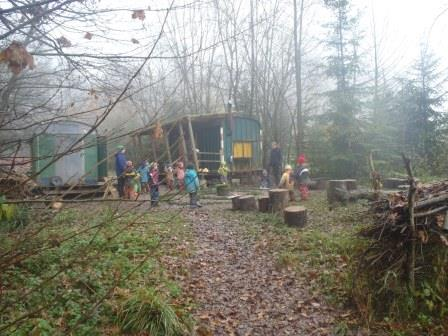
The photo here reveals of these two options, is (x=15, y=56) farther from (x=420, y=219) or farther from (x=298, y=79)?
(x=298, y=79)

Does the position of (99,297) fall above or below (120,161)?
below

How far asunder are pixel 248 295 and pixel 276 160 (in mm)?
9489

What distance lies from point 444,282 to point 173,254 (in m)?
4.45

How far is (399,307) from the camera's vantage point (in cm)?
549

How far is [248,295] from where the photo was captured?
6027 millimetres

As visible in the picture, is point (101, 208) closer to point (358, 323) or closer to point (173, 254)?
point (358, 323)

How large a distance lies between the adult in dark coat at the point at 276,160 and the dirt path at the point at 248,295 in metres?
7.18

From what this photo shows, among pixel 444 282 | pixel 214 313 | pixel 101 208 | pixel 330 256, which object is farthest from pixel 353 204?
pixel 101 208

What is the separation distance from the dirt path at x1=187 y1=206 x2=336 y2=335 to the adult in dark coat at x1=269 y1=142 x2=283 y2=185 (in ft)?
23.6

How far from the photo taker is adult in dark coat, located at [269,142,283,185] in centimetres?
1502

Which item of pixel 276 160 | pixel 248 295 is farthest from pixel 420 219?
pixel 276 160

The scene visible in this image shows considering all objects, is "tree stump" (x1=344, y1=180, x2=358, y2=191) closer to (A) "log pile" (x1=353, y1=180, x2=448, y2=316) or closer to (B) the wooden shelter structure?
(A) "log pile" (x1=353, y1=180, x2=448, y2=316)

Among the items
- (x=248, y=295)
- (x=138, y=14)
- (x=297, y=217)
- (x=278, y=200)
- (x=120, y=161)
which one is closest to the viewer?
(x=138, y=14)

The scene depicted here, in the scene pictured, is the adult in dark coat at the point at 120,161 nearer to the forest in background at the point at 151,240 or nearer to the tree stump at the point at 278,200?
the forest in background at the point at 151,240
